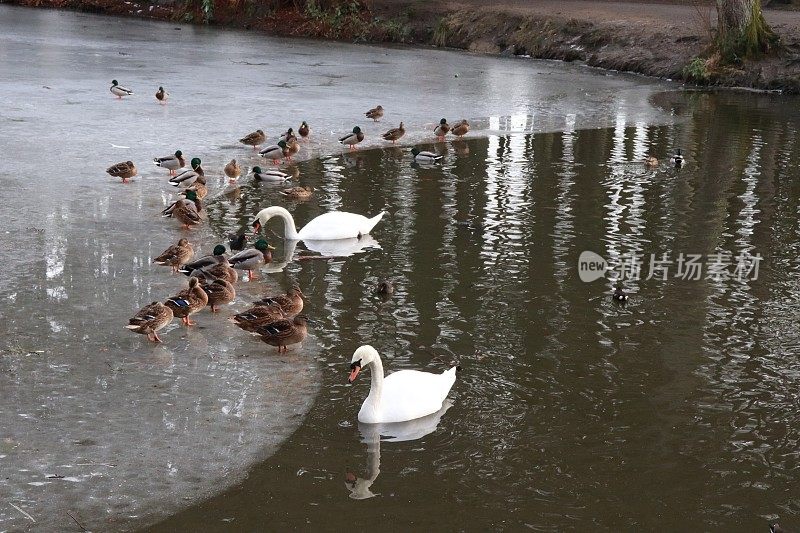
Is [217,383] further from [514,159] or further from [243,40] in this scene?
[243,40]

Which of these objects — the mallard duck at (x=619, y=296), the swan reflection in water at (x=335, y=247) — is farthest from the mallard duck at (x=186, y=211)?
the mallard duck at (x=619, y=296)

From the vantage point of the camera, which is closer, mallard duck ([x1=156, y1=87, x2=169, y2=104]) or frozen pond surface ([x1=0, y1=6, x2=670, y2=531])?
frozen pond surface ([x1=0, y1=6, x2=670, y2=531])

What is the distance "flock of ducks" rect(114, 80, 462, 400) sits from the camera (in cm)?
829

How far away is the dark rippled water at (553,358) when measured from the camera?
20.5 ft

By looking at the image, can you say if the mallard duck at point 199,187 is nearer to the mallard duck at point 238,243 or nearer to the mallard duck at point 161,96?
the mallard duck at point 238,243

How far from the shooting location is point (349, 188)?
1455 centimetres

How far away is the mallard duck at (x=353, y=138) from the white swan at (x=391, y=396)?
1036 centimetres

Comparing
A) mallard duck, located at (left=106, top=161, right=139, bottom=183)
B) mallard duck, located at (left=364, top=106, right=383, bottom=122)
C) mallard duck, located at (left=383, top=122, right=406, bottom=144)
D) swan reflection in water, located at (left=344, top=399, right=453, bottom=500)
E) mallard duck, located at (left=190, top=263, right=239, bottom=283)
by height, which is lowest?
swan reflection in water, located at (left=344, top=399, right=453, bottom=500)

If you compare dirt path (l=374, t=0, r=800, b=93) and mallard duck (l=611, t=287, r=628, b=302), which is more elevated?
dirt path (l=374, t=0, r=800, b=93)

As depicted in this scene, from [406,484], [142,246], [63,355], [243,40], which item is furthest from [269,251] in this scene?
[243,40]

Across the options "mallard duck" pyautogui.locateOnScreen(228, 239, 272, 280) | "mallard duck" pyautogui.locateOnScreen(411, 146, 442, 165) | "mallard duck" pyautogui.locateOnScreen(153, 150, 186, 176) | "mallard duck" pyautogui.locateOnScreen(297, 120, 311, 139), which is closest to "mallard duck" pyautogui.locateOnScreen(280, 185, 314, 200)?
"mallard duck" pyautogui.locateOnScreen(153, 150, 186, 176)

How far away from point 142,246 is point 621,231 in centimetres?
537

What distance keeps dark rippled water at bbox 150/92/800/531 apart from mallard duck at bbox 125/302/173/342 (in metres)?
1.30

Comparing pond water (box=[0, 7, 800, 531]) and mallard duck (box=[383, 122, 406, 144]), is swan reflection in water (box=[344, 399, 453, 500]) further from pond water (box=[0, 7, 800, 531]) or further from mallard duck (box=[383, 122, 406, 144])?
mallard duck (box=[383, 122, 406, 144])
